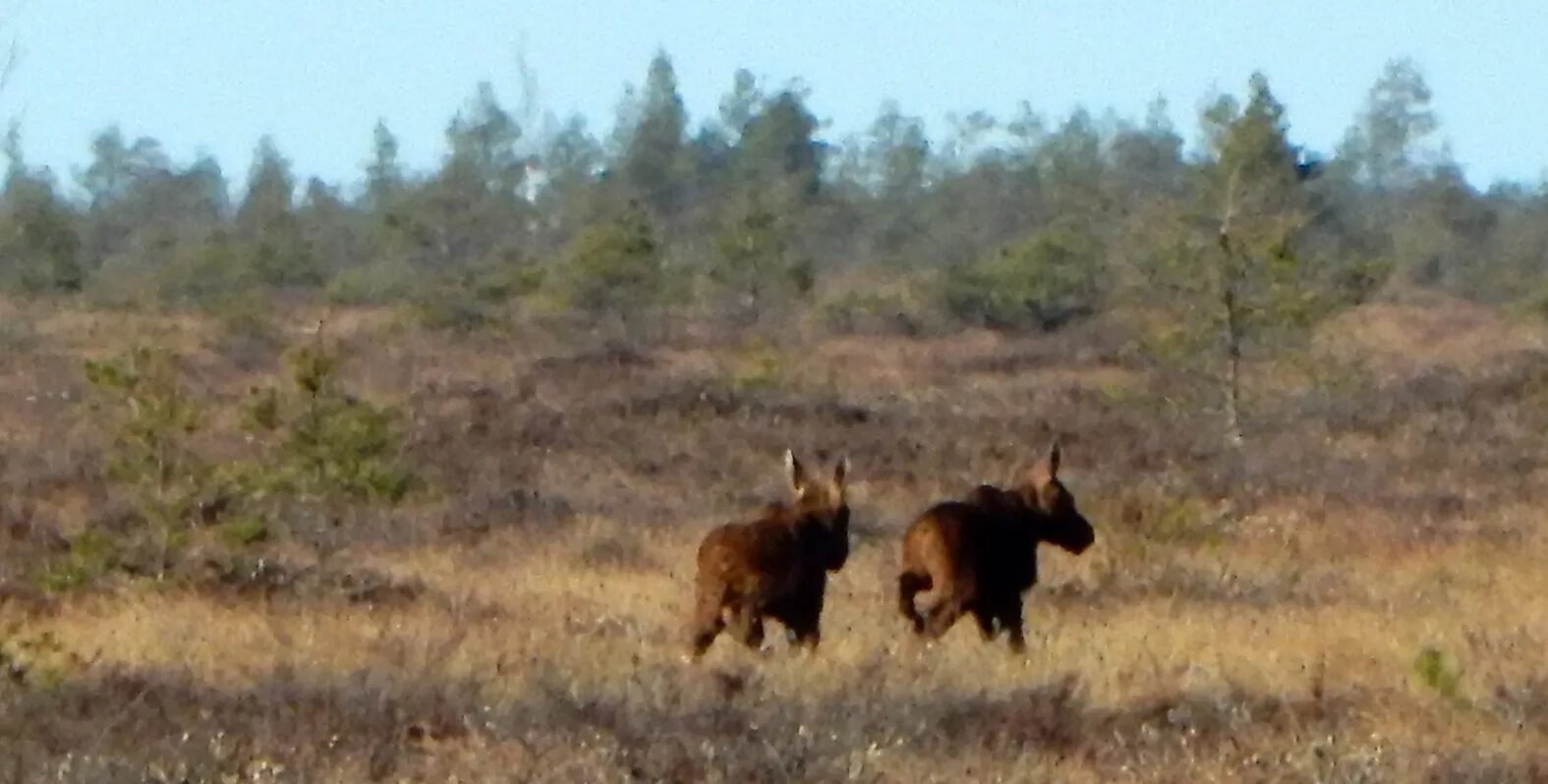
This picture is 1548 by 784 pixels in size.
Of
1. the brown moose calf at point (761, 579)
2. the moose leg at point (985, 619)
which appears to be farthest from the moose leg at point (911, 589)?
the brown moose calf at point (761, 579)

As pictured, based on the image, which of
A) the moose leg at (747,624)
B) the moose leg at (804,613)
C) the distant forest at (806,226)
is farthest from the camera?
the distant forest at (806,226)

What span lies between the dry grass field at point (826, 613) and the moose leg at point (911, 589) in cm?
13

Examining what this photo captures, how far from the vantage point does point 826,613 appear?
1320cm

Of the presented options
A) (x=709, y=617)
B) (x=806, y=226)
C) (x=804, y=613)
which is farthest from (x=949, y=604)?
(x=806, y=226)

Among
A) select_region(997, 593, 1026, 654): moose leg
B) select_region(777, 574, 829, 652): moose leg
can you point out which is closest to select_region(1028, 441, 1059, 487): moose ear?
select_region(997, 593, 1026, 654): moose leg

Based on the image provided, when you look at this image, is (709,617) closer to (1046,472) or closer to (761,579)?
(761,579)

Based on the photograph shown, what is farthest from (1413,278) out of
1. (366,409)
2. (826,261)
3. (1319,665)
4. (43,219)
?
(1319,665)

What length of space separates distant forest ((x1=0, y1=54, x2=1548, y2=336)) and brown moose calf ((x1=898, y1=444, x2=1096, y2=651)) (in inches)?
208

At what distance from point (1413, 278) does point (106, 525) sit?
57.0 metres

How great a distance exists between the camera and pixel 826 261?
3135 inches

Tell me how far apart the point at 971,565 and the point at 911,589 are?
1.12 feet

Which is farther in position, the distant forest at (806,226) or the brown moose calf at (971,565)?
the distant forest at (806,226)

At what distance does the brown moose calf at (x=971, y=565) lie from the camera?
1186cm

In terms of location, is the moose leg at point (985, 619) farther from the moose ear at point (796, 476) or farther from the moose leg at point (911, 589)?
the moose ear at point (796, 476)
